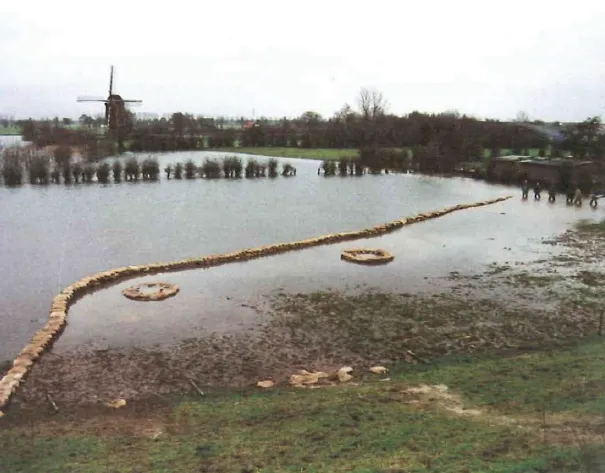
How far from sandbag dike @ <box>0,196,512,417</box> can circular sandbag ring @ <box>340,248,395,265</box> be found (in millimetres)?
1915

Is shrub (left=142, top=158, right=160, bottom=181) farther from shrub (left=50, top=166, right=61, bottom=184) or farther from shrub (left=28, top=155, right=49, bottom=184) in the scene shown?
shrub (left=28, top=155, right=49, bottom=184)

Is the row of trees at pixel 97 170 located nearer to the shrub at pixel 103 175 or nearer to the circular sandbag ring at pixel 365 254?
the shrub at pixel 103 175

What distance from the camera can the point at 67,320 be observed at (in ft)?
38.4

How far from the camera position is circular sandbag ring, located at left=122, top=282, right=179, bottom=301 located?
42.9ft

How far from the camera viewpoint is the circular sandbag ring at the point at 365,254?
Answer: 16672 mm

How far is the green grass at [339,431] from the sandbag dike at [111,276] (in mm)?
1410

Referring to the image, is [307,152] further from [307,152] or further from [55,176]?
[55,176]

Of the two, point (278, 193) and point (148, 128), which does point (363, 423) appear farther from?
point (148, 128)

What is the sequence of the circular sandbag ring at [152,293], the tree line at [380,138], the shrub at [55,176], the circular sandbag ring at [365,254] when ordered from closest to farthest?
the circular sandbag ring at [152,293] < the circular sandbag ring at [365,254] < the shrub at [55,176] < the tree line at [380,138]

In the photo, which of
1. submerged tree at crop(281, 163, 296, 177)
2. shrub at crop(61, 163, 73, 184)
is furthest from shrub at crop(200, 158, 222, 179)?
shrub at crop(61, 163, 73, 184)

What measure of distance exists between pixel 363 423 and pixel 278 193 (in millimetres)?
26830

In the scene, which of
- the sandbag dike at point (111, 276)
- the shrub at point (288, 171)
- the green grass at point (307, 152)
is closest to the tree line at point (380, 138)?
the green grass at point (307, 152)

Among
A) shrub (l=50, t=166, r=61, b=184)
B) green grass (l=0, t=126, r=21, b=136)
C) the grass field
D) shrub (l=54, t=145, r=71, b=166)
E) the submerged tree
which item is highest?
green grass (l=0, t=126, r=21, b=136)

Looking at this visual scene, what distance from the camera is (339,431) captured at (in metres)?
6.38
